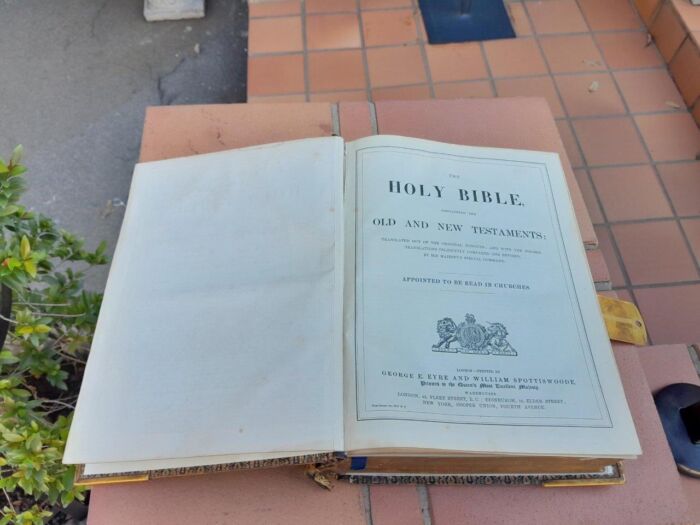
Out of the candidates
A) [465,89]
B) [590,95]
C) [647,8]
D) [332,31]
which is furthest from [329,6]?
[647,8]

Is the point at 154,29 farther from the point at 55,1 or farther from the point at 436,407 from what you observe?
the point at 436,407

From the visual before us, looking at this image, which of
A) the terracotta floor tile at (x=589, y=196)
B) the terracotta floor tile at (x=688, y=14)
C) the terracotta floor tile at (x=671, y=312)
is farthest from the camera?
the terracotta floor tile at (x=688, y=14)

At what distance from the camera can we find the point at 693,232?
1.14 m

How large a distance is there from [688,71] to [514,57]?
1.38 ft

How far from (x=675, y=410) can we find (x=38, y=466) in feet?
2.64

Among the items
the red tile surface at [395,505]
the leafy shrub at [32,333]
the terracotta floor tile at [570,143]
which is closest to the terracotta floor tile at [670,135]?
the terracotta floor tile at [570,143]

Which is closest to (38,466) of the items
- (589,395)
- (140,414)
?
(140,414)

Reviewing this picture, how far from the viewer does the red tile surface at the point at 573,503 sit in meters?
0.54

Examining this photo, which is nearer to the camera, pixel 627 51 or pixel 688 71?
pixel 688 71

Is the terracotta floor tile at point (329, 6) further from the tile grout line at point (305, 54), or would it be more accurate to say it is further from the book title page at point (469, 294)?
the book title page at point (469, 294)

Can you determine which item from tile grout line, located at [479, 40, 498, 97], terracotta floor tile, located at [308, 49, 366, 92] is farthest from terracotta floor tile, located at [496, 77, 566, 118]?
terracotta floor tile, located at [308, 49, 366, 92]

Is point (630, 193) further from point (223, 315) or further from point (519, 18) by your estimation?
point (223, 315)

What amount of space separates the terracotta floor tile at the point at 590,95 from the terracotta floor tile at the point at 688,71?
157 millimetres

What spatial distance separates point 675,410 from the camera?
70cm
